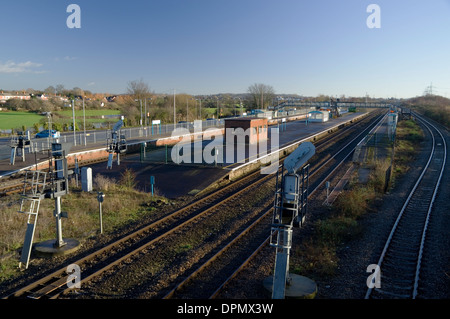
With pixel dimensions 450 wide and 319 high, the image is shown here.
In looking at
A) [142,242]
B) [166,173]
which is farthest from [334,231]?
[166,173]

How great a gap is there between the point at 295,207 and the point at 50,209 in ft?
35.1

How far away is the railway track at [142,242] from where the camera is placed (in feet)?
27.1

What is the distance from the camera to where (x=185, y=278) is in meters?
8.73

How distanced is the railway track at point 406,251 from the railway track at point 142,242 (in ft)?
14.3

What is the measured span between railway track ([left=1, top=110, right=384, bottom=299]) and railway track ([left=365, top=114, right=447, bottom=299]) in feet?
14.3

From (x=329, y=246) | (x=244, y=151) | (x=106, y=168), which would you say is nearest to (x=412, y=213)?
(x=329, y=246)

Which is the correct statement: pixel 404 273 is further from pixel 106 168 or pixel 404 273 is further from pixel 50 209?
pixel 106 168

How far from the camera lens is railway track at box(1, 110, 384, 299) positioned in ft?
27.1

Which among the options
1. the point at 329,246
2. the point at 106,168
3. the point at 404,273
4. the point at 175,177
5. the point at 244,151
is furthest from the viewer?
the point at 244,151

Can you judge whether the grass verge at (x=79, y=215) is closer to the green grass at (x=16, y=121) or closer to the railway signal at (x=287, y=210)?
the railway signal at (x=287, y=210)

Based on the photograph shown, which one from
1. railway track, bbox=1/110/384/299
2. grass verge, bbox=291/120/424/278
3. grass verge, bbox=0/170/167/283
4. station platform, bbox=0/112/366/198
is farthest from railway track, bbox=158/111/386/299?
station platform, bbox=0/112/366/198

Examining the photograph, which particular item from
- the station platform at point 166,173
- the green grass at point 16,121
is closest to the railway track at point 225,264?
the station platform at point 166,173

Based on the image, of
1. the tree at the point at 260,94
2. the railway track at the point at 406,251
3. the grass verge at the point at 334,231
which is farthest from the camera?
the tree at the point at 260,94

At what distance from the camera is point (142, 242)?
1114 cm
